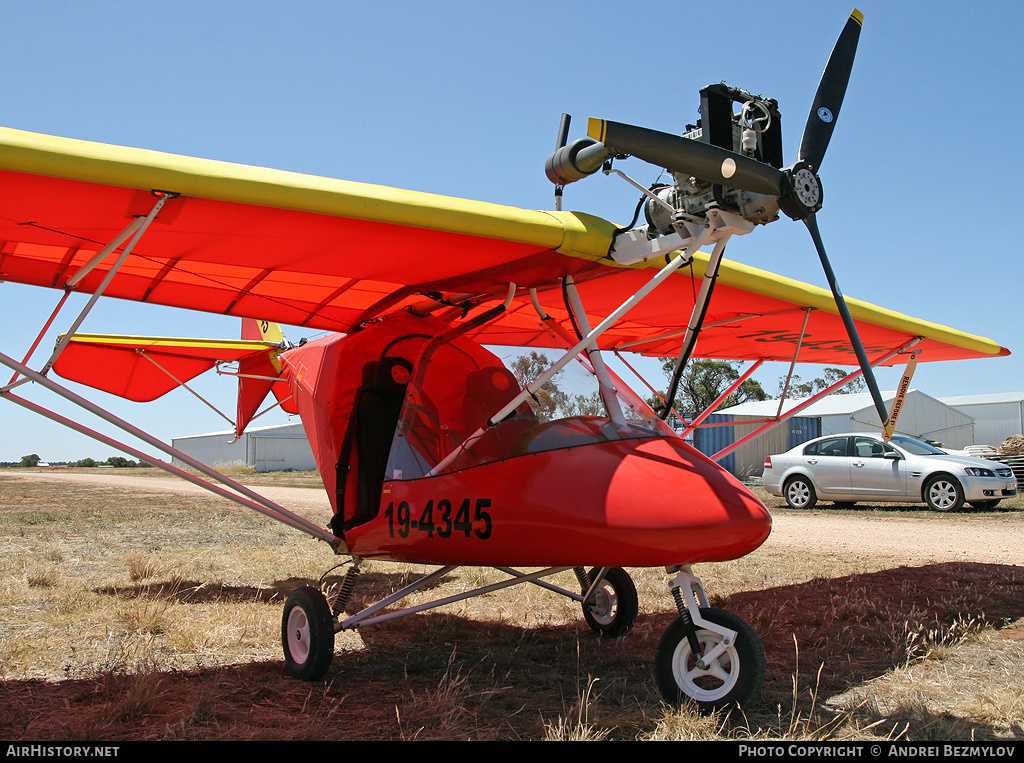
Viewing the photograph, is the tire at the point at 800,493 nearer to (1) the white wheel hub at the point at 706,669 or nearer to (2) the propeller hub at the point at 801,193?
(2) the propeller hub at the point at 801,193

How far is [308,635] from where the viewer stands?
487cm

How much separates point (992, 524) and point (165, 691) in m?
11.9

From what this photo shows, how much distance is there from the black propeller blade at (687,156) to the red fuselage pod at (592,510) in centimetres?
146

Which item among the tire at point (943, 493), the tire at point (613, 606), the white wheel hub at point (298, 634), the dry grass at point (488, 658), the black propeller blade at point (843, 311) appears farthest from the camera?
the tire at point (943, 493)

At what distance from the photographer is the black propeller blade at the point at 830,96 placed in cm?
437

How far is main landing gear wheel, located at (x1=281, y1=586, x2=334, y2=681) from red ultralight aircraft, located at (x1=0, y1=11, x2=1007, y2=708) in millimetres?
16

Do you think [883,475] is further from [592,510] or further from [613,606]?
[592,510]

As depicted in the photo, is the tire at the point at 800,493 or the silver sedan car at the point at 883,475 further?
the tire at the point at 800,493

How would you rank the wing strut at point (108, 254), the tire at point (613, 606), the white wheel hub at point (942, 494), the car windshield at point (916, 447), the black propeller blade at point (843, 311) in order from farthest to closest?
the car windshield at point (916, 447) → the white wheel hub at point (942, 494) → the tire at point (613, 606) → the black propeller blade at point (843, 311) → the wing strut at point (108, 254)

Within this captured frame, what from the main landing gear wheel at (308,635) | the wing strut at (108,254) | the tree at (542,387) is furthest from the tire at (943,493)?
the wing strut at (108,254)

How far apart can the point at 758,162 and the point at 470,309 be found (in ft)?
8.29

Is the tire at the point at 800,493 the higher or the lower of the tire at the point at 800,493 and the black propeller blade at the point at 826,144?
Answer: the lower

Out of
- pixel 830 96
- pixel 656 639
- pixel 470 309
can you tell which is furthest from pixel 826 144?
pixel 656 639
